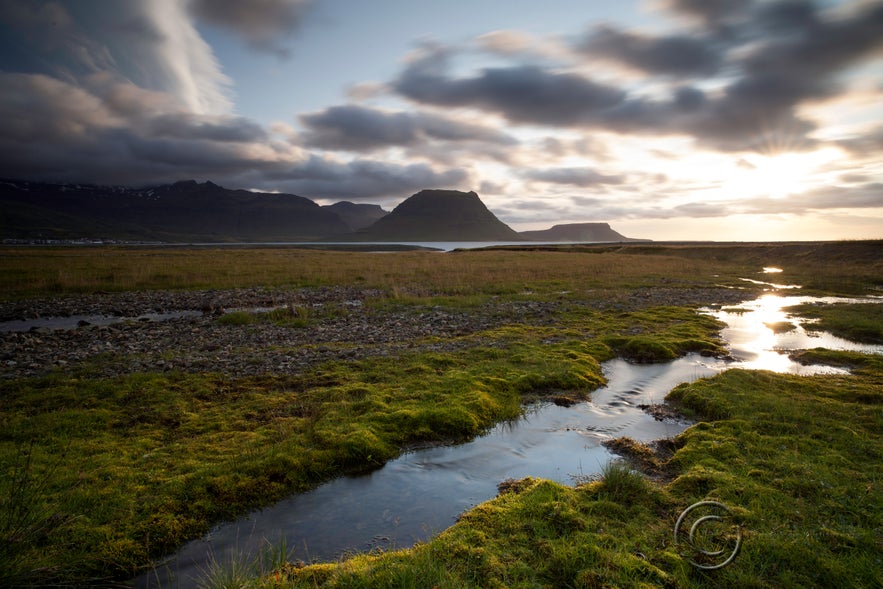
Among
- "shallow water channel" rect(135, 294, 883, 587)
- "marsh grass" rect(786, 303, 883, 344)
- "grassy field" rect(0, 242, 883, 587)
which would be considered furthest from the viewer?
"marsh grass" rect(786, 303, 883, 344)

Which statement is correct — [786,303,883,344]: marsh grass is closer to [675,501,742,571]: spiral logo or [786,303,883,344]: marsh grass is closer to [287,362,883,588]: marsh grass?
[287,362,883,588]: marsh grass

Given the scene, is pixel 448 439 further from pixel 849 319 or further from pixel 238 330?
pixel 849 319

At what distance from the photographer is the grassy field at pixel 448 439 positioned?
5.66 metres

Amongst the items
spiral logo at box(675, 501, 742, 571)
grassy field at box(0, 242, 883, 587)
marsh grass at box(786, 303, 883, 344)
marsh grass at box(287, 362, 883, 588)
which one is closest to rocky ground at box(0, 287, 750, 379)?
grassy field at box(0, 242, 883, 587)

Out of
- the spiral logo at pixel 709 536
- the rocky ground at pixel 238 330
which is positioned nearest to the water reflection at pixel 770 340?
the rocky ground at pixel 238 330

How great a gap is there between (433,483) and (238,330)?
15951 millimetres

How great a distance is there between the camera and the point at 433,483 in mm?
8609

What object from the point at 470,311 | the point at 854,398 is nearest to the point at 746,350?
the point at 854,398

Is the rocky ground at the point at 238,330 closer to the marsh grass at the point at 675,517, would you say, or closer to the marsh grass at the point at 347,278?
the marsh grass at the point at 347,278

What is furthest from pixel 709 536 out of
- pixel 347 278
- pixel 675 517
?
pixel 347 278

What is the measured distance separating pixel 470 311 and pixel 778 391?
1601 centimetres

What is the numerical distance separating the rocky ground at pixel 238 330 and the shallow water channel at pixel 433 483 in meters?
6.99

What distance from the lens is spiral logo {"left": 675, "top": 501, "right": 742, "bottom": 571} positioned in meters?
5.77

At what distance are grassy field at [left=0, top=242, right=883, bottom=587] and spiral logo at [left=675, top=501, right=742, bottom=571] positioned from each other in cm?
21
